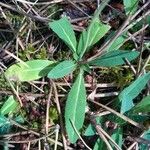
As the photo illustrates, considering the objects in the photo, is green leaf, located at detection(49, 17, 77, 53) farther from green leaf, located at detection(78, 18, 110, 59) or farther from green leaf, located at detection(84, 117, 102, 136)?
green leaf, located at detection(84, 117, 102, 136)

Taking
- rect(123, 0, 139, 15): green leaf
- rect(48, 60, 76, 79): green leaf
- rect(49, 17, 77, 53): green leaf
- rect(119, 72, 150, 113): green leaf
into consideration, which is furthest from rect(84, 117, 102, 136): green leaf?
rect(123, 0, 139, 15): green leaf

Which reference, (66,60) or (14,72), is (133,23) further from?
(14,72)

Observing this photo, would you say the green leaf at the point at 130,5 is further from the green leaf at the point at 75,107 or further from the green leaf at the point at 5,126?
the green leaf at the point at 5,126

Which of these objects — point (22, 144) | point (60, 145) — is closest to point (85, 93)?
point (60, 145)

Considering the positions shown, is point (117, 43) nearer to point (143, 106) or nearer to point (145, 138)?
point (143, 106)

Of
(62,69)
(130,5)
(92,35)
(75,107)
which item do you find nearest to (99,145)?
(75,107)

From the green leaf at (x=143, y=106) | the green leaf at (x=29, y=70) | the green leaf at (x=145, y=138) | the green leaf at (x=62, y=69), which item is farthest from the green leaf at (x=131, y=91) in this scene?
the green leaf at (x=29, y=70)
